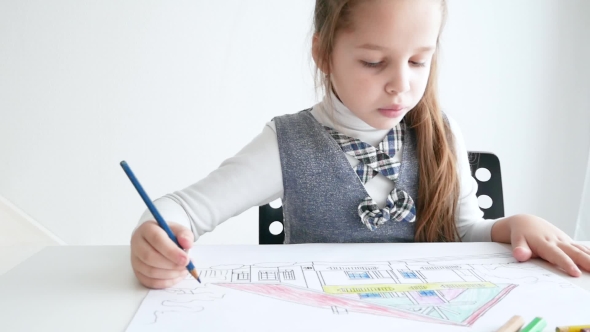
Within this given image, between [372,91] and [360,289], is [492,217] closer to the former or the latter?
[372,91]

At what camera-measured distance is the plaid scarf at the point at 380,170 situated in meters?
0.82

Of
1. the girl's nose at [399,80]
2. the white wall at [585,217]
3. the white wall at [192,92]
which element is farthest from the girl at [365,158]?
the white wall at [585,217]

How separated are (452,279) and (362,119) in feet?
1.11

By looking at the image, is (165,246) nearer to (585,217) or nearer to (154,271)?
(154,271)

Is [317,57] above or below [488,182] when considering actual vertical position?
above

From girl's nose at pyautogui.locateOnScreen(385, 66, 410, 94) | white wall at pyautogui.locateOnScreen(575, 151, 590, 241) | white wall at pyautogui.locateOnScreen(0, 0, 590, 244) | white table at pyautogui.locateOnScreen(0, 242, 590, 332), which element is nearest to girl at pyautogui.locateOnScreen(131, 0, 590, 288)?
girl's nose at pyautogui.locateOnScreen(385, 66, 410, 94)

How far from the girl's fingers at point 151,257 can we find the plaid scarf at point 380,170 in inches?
14.5

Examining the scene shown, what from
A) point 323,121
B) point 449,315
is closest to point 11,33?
point 323,121

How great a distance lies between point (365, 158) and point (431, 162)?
0.36 feet

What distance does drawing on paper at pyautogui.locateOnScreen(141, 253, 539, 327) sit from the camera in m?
0.48

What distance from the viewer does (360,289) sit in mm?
528

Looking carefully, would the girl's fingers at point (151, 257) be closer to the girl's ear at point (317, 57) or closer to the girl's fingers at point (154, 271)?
the girl's fingers at point (154, 271)

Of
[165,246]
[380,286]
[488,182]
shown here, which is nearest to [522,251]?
[380,286]

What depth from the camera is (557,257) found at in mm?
624
